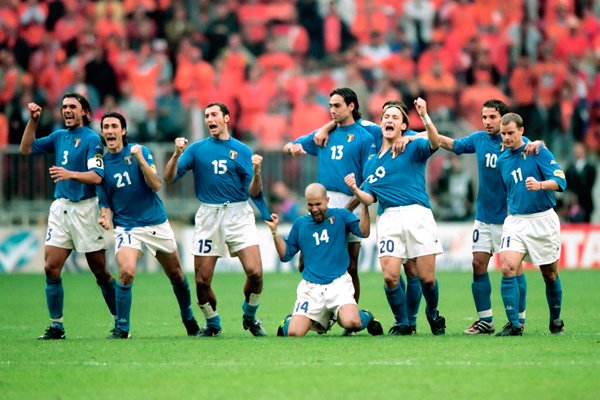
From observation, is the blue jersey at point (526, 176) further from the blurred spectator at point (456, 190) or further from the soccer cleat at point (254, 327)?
the blurred spectator at point (456, 190)

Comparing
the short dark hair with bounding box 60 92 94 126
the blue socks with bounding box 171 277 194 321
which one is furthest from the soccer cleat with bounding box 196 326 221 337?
the short dark hair with bounding box 60 92 94 126

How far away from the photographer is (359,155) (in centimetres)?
1390

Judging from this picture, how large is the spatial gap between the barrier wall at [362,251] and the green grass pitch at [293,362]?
24.2ft

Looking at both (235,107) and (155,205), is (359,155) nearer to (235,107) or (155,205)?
(155,205)

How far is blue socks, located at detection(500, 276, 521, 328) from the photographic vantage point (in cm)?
1271

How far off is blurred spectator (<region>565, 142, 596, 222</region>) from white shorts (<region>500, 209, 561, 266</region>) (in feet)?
37.1

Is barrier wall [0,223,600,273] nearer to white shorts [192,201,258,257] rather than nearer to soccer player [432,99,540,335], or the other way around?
soccer player [432,99,540,335]

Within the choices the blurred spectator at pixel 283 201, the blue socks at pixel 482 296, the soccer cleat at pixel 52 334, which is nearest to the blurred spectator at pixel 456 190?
the blurred spectator at pixel 283 201

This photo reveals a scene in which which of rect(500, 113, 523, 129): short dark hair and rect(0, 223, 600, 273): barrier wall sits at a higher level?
rect(500, 113, 523, 129): short dark hair

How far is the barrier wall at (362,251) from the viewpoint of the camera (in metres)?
23.8

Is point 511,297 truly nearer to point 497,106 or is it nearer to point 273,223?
point 497,106

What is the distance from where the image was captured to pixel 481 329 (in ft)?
44.0

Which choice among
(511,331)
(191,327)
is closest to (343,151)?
(191,327)

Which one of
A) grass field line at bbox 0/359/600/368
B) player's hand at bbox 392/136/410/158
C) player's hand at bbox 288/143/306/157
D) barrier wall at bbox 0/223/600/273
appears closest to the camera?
grass field line at bbox 0/359/600/368
